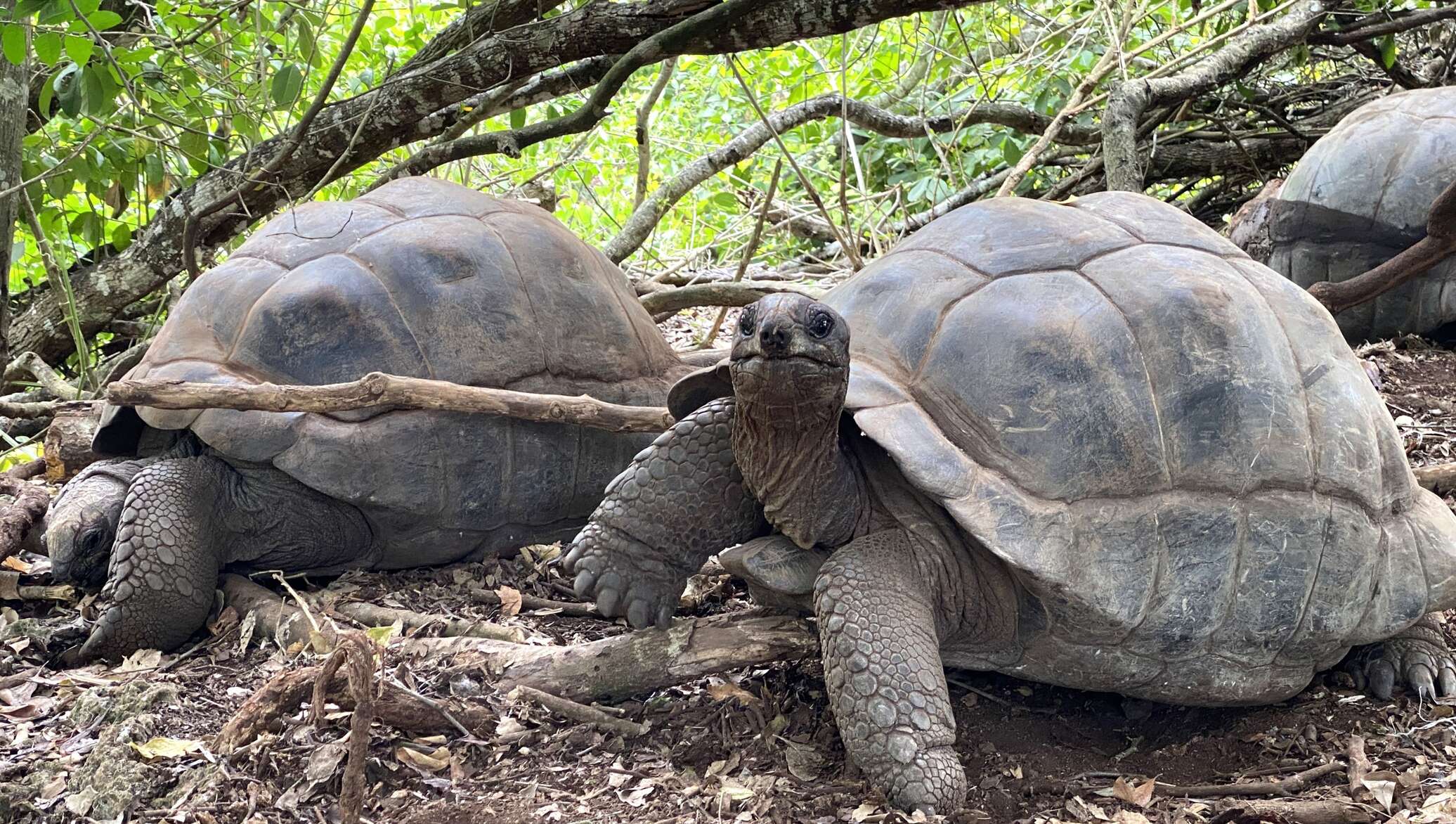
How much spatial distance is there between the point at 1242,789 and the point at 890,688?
833 mm

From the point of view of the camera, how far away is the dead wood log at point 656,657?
2.97 metres

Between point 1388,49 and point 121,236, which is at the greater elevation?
point 121,236

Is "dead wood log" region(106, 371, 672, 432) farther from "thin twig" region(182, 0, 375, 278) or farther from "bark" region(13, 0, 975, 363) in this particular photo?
"bark" region(13, 0, 975, 363)

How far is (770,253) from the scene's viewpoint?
29.6 feet

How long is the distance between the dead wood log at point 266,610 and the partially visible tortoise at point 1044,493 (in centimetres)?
91

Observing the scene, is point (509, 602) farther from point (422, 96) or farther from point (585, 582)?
point (422, 96)

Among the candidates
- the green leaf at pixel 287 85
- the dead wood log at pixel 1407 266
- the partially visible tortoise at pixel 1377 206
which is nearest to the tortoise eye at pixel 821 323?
the green leaf at pixel 287 85

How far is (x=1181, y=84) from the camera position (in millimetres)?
6035

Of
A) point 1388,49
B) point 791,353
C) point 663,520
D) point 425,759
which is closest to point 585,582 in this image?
point 663,520

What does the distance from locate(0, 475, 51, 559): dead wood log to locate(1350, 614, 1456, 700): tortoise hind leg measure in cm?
411

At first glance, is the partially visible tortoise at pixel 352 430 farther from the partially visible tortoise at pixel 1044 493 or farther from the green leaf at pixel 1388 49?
the green leaf at pixel 1388 49

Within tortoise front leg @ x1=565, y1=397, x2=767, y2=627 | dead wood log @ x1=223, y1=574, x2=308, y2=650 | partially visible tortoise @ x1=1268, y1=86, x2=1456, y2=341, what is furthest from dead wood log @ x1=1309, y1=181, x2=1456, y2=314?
dead wood log @ x1=223, y1=574, x2=308, y2=650

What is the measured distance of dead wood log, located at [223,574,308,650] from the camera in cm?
344

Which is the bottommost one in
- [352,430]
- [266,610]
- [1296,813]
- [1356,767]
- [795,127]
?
[1356,767]
